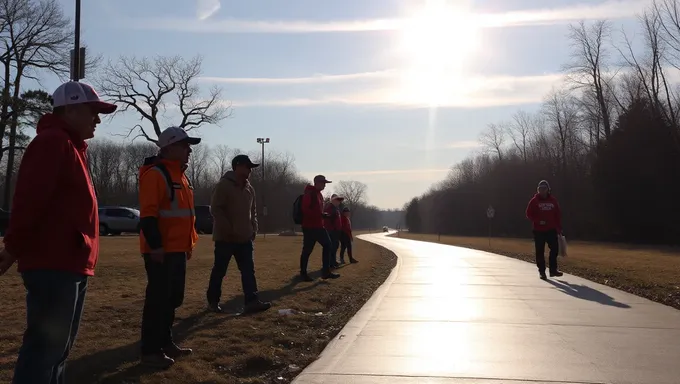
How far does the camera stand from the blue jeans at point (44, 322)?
329 centimetres

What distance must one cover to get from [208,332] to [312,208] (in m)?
5.39

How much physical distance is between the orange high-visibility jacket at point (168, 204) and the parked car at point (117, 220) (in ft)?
117

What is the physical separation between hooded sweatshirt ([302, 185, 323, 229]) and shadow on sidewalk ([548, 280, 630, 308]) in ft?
14.8

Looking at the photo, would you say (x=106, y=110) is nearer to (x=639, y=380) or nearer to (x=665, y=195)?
(x=639, y=380)

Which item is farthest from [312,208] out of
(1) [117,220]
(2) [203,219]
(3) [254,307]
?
(2) [203,219]

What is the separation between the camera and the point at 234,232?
7992 millimetres

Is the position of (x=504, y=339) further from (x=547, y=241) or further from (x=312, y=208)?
(x=547, y=241)

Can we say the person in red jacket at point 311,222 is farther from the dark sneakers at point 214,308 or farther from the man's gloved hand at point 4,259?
the man's gloved hand at point 4,259

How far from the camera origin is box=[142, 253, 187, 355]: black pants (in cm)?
533

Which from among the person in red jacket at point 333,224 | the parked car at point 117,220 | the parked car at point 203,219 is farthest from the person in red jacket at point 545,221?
the parked car at point 117,220

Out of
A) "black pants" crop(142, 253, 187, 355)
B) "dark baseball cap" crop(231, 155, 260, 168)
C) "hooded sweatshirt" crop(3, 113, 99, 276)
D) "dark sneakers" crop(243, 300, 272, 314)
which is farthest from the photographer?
"dark baseball cap" crop(231, 155, 260, 168)

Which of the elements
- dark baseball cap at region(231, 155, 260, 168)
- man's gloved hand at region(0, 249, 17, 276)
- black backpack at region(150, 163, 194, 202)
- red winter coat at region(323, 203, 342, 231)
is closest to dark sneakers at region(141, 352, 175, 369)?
black backpack at region(150, 163, 194, 202)

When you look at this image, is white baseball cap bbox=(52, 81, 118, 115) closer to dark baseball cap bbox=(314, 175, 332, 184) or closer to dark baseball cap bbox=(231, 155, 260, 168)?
dark baseball cap bbox=(231, 155, 260, 168)

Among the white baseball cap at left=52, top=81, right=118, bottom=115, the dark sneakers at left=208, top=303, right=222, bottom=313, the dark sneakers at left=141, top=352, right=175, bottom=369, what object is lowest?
the dark sneakers at left=141, top=352, right=175, bottom=369
